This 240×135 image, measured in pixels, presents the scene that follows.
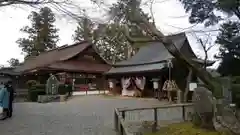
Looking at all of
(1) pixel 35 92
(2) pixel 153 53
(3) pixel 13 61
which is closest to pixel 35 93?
(1) pixel 35 92

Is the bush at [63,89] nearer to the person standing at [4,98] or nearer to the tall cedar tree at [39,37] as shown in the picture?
the person standing at [4,98]

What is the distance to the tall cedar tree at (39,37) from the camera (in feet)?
146

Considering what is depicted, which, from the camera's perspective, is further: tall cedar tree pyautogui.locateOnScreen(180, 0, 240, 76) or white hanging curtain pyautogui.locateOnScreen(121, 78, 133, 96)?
white hanging curtain pyautogui.locateOnScreen(121, 78, 133, 96)

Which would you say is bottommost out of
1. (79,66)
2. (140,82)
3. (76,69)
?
(140,82)

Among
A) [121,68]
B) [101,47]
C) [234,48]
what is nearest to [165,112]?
[234,48]

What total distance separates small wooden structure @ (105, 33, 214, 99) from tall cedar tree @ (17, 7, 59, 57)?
72.1 ft

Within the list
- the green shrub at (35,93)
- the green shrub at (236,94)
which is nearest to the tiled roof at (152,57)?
the green shrub at (236,94)

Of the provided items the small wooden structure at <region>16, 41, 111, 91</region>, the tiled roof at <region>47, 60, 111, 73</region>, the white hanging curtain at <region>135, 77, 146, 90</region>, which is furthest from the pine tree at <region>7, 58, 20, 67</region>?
the white hanging curtain at <region>135, 77, 146, 90</region>

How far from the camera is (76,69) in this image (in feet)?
91.1

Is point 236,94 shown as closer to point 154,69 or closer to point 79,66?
point 154,69

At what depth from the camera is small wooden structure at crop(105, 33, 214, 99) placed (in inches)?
763

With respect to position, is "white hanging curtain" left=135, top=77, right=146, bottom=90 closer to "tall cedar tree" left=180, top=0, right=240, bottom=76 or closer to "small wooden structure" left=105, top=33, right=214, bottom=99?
"small wooden structure" left=105, top=33, right=214, bottom=99

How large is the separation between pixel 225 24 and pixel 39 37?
114 feet

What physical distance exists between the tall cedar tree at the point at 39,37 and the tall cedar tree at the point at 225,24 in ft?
108
